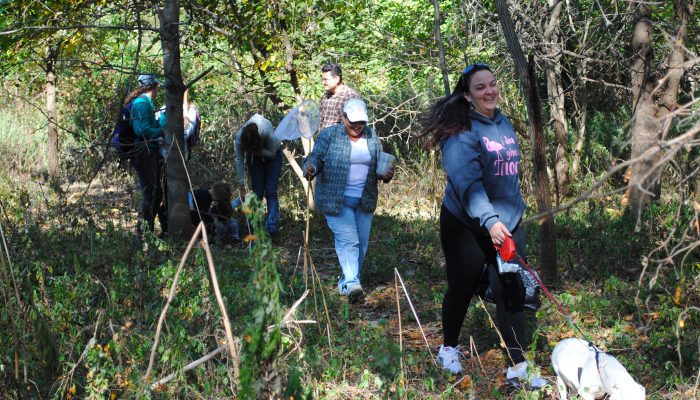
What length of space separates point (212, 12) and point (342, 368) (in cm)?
598

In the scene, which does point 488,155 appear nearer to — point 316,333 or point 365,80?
point 316,333

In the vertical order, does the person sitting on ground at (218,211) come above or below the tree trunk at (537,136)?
below

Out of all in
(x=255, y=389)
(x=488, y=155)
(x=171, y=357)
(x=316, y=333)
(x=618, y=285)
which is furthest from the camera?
(x=618, y=285)

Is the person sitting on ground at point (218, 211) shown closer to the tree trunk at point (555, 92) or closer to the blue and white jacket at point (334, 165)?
the blue and white jacket at point (334, 165)

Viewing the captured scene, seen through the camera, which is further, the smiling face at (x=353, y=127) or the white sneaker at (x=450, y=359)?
the smiling face at (x=353, y=127)

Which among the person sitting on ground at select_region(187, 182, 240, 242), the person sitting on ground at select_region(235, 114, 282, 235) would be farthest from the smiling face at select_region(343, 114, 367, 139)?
the person sitting on ground at select_region(187, 182, 240, 242)

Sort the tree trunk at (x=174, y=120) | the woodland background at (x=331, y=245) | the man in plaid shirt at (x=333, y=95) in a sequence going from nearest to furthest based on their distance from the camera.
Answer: the woodland background at (x=331, y=245)
the tree trunk at (x=174, y=120)
the man in plaid shirt at (x=333, y=95)

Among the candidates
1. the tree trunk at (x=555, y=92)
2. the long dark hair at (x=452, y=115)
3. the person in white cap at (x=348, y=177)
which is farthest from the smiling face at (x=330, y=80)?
the long dark hair at (x=452, y=115)

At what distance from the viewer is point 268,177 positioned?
10156 mm

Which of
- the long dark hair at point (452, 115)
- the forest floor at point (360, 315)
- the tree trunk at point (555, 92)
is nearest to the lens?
the forest floor at point (360, 315)

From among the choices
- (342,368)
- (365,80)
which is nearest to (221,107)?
(365,80)

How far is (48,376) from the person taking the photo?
4531mm

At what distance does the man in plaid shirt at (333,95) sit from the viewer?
8812mm

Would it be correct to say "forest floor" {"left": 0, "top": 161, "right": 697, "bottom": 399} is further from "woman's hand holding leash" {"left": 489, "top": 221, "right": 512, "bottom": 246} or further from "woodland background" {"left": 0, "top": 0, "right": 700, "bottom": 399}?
"woman's hand holding leash" {"left": 489, "top": 221, "right": 512, "bottom": 246}
